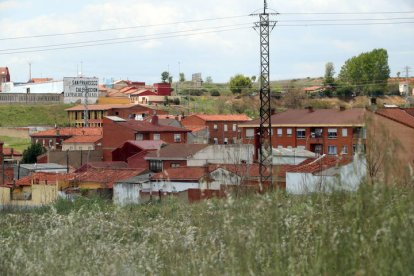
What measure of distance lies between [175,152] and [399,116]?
11.7 metres

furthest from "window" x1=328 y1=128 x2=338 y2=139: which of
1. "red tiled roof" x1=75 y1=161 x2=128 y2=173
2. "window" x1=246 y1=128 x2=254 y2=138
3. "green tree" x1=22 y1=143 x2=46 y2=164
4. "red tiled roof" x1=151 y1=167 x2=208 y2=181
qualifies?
"green tree" x1=22 y1=143 x2=46 y2=164

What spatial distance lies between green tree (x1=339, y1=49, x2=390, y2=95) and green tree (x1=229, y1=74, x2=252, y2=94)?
428 inches

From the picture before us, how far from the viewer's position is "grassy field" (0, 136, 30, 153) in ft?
219

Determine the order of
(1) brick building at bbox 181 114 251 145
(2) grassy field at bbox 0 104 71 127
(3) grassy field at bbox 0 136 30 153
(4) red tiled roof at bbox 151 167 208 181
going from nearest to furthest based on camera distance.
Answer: (4) red tiled roof at bbox 151 167 208 181 < (3) grassy field at bbox 0 136 30 153 < (1) brick building at bbox 181 114 251 145 < (2) grassy field at bbox 0 104 71 127

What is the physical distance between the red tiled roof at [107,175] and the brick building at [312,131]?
11.3 metres

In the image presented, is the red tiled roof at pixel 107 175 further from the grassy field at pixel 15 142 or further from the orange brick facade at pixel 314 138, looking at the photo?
the grassy field at pixel 15 142

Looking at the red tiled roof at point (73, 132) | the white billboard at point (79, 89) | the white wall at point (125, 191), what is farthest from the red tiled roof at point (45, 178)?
the white billboard at point (79, 89)

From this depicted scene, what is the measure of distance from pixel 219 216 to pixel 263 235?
32.3 inches

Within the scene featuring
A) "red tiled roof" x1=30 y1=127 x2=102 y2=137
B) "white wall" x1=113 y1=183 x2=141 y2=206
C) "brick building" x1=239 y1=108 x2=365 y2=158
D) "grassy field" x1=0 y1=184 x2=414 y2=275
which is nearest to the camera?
"grassy field" x1=0 y1=184 x2=414 y2=275

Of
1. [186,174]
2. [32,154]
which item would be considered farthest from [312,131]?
[32,154]

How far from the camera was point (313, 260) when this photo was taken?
7.79 meters

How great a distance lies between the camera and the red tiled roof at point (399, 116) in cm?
3899

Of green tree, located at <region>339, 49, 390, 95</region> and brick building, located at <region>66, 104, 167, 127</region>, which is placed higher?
green tree, located at <region>339, 49, 390, 95</region>

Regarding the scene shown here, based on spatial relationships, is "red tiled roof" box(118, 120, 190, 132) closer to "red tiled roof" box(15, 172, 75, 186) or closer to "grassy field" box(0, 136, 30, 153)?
"grassy field" box(0, 136, 30, 153)
